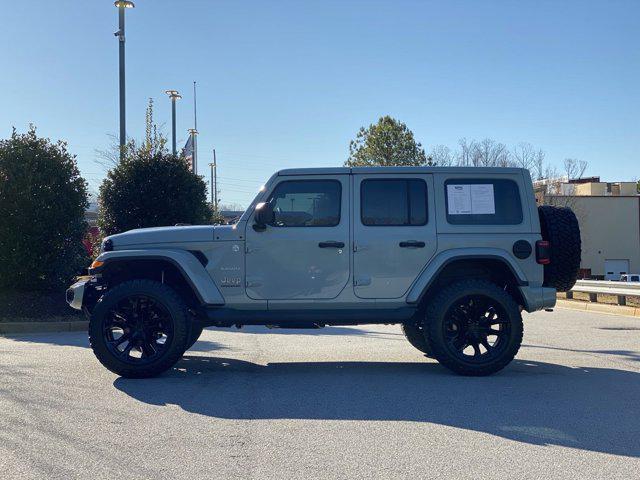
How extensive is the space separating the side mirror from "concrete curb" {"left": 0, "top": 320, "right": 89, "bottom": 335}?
246 inches

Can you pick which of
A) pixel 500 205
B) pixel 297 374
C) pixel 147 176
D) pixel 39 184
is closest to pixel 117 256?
pixel 297 374

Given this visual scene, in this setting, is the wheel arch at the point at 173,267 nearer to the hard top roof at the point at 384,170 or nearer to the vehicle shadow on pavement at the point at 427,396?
the vehicle shadow on pavement at the point at 427,396

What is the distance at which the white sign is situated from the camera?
7277mm

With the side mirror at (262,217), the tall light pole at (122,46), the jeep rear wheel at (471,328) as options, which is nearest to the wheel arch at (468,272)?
the jeep rear wheel at (471,328)

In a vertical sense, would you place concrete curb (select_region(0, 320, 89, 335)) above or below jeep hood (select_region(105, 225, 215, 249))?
below

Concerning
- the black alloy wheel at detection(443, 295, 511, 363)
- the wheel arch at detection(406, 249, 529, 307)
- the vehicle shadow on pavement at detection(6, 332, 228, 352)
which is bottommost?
the vehicle shadow on pavement at detection(6, 332, 228, 352)

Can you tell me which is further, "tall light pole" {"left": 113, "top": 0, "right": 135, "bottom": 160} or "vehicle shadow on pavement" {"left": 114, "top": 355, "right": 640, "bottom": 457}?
"tall light pole" {"left": 113, "top": 0, "right": 135, "bottom": 160}

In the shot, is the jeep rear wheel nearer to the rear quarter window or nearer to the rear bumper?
the rear bumper

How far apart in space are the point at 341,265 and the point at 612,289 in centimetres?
1090


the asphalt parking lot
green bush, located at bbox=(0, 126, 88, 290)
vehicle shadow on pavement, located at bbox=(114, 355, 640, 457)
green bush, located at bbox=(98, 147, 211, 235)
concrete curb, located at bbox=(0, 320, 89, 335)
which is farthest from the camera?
green bush, located at bbox=(98, 147, 211, 235)

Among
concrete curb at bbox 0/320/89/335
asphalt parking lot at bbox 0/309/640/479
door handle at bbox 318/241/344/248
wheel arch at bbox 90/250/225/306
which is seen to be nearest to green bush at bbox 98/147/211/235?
concrete curb at bbox 0/320/89/335

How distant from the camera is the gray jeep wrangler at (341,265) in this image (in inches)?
276

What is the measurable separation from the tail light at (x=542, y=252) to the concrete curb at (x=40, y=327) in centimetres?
812

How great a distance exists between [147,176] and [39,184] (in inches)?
105
